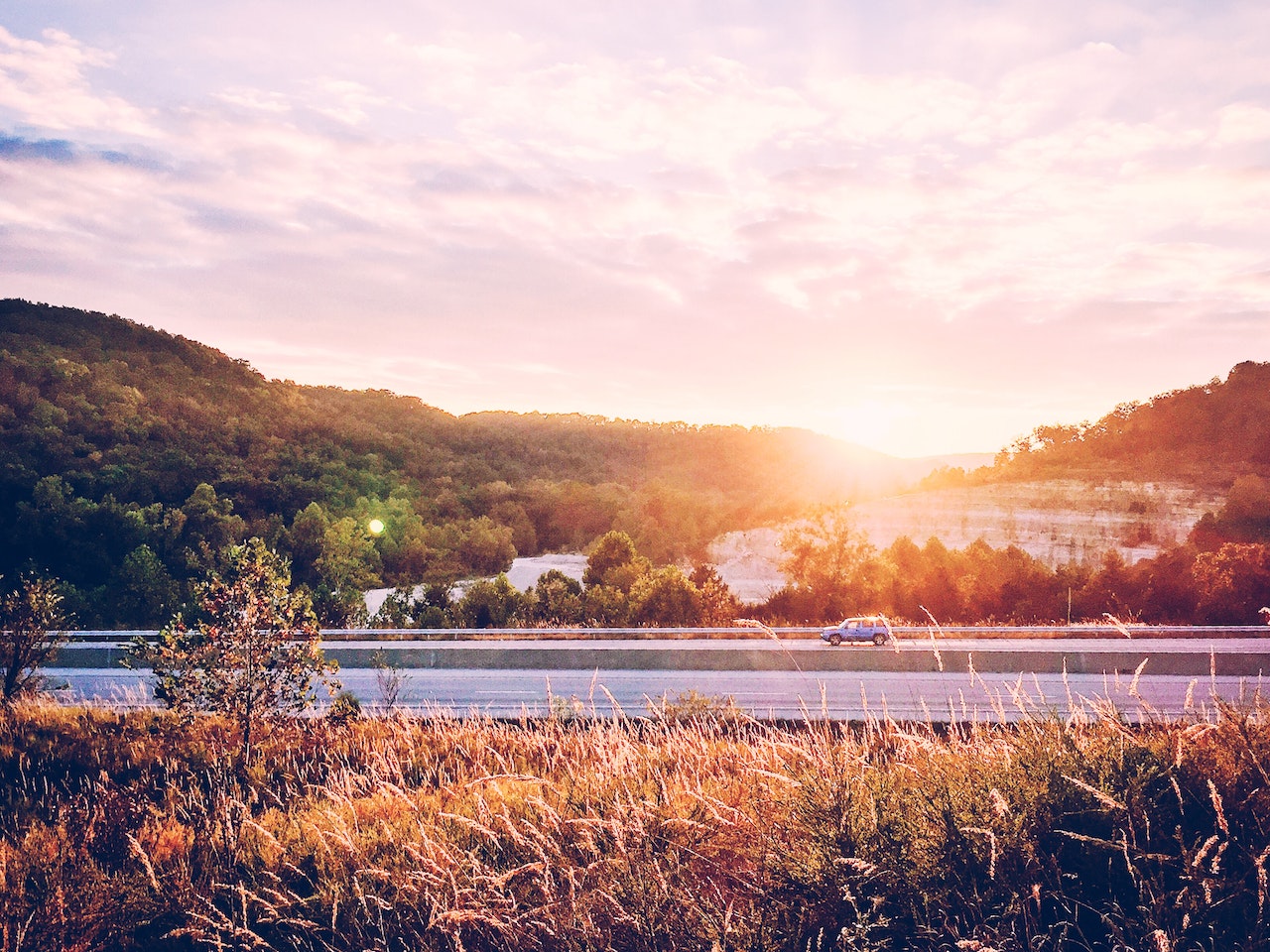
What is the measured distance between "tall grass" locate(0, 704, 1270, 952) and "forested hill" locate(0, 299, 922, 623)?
28.3m

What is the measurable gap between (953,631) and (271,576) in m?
12.2

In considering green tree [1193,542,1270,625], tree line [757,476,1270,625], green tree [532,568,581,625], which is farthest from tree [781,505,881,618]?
green tree [1193,542,1270,625]

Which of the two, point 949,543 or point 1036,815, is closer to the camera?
point 1036,815

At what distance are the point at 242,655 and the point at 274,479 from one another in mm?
35046

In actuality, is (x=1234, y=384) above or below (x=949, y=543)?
above

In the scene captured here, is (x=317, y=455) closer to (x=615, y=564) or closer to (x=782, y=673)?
(x=615, y=564)

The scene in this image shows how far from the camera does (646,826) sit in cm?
509

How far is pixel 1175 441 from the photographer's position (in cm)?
4547

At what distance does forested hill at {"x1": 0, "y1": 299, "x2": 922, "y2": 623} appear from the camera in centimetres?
3428

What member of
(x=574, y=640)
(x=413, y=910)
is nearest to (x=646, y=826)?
(x=413, y=910)

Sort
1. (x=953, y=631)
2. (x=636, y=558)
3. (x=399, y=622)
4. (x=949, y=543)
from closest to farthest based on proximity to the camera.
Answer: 1. (x=953, y=631)
2. (x=399, y=622)
3. (x=636, y=558)
4. (x=949, y=543)

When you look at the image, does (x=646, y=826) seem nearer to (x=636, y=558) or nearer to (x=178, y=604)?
(x=636, y=558)

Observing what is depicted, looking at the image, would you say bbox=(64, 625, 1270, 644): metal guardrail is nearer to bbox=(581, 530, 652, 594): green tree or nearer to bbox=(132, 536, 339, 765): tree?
bbox=(132, 536, 339, 765): tree

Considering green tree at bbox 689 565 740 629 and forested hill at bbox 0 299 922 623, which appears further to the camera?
forested hill at bbox 0 299 922 623
